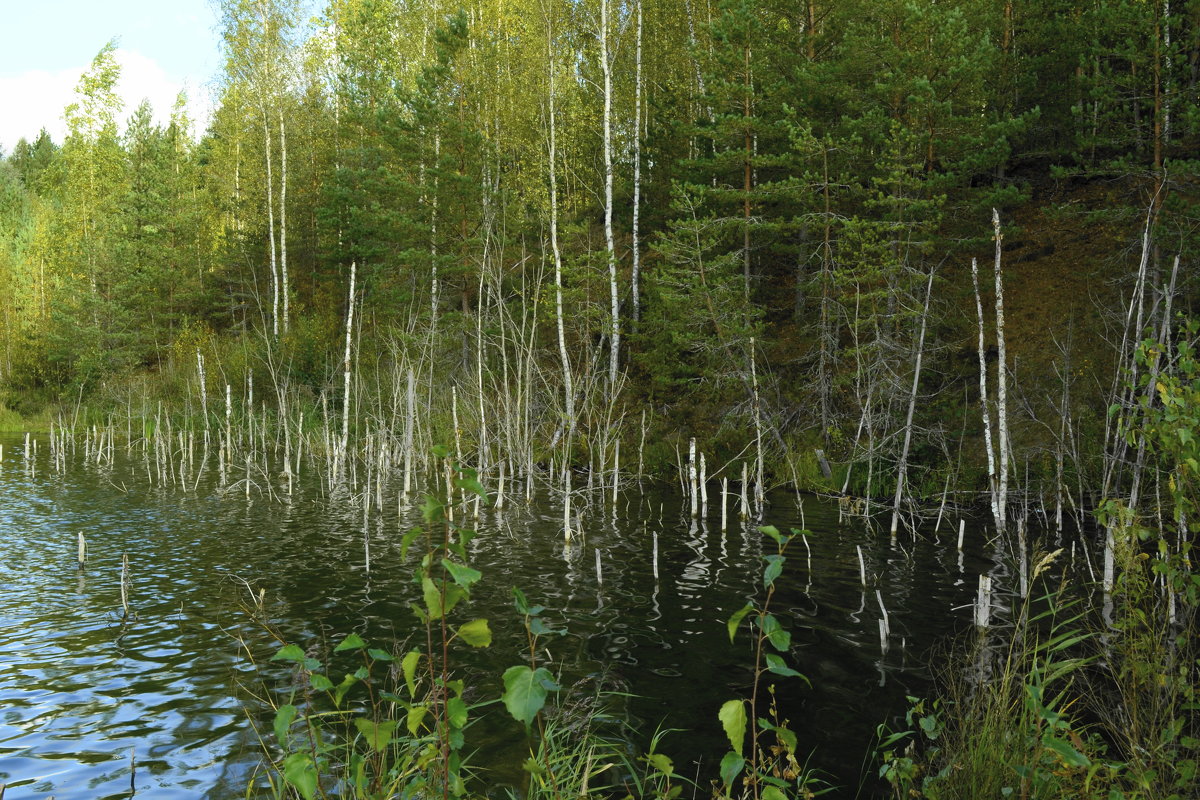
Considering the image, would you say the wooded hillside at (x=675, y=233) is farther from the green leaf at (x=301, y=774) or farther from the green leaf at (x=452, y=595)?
the green leaf at (x=301, y=774)

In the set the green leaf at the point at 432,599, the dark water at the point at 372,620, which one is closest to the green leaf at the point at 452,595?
the green leaf at the point at 432,599

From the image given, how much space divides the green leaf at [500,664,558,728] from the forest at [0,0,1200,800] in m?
2.53

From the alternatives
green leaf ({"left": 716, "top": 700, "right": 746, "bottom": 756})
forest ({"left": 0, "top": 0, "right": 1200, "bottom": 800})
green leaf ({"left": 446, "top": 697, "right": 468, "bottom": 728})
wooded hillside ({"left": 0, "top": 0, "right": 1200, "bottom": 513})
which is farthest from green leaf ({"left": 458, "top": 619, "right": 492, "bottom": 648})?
wooded hillside ({"left": 0, "top": 0, "right": 1200, "bottom": 513})

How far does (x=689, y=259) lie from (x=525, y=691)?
14427mm

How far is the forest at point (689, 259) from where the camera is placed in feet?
44.3

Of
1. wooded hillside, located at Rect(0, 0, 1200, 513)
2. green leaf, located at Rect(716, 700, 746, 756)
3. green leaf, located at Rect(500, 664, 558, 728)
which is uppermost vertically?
wooded hillside, located at Rect(0, 0, 1200, 513)

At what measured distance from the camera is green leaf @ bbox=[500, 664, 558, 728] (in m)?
2.21

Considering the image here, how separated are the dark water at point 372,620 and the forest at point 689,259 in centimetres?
120

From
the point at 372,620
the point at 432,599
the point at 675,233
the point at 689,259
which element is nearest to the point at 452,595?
the point at 432,599

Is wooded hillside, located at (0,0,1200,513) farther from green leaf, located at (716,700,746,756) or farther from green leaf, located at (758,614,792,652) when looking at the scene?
green leaf, located at (716,700,746,756)

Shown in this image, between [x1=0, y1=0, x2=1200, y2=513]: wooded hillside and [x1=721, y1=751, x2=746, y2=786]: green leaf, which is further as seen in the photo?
[x1=0, y1=0, x2=1200, y2=513]: wooded hillside

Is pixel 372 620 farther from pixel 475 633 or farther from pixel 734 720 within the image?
pixel 734 720

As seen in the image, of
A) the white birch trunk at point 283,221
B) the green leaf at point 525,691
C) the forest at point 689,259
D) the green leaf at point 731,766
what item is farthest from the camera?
the white birch trunk at point 283,221

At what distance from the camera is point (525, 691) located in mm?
2299
